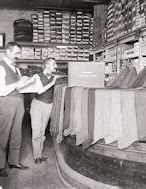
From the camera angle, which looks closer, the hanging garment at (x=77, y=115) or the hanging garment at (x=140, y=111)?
the hanging garment at (x=140, y=111)

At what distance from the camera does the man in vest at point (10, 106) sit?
9.98ft

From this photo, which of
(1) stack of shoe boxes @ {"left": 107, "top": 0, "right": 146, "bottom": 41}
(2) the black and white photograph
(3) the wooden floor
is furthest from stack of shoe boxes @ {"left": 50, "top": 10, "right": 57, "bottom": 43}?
(3) the wooden floor

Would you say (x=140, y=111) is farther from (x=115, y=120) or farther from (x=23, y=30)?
(x=23, y=30)

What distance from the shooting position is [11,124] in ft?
10.6

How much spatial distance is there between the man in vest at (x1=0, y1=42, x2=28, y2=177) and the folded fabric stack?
4037 millimetres

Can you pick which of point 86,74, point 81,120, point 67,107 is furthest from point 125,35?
point 81,120

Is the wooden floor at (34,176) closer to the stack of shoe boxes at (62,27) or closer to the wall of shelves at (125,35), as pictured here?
the wall of shelves at (125,35)

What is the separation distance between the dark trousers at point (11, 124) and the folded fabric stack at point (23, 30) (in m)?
4.18

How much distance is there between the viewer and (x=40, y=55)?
7.11 meters

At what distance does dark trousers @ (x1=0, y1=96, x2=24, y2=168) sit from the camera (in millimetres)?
3115

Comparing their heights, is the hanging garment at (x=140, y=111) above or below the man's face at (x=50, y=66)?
below

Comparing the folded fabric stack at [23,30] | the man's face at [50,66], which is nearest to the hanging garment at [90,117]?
the man's face at [50,66]

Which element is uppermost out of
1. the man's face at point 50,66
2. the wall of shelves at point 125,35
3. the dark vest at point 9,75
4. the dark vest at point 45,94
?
the wall of shelves at point 125,35

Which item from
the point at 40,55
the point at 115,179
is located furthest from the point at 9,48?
the point at 40,55
